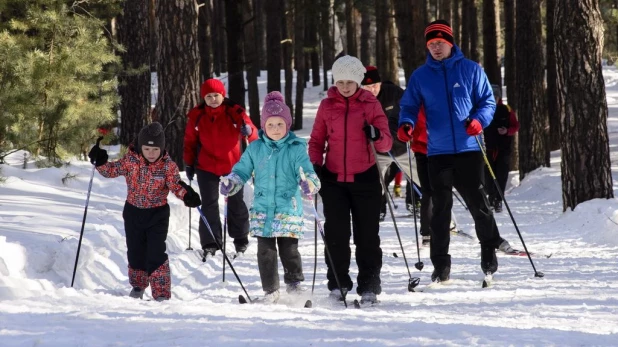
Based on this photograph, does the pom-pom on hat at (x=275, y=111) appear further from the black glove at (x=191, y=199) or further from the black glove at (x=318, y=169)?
the black glove at (x=191, y=199)

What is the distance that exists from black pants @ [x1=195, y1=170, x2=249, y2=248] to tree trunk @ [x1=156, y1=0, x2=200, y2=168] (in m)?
3.59

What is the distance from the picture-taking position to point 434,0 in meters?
47.5

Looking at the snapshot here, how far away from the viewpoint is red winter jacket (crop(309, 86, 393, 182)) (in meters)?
6.88

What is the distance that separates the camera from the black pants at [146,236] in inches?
275

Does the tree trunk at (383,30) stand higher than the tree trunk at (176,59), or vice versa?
the tree trunk at (383,30)

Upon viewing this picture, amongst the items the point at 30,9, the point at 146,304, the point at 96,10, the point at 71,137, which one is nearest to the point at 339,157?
the point at 146,304

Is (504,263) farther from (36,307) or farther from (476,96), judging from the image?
(36,307)

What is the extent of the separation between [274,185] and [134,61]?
1309 cm

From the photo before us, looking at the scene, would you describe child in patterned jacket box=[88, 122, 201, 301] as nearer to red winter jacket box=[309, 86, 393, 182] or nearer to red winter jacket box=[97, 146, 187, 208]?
red winter jacket box=[97, 146, 187, 208]

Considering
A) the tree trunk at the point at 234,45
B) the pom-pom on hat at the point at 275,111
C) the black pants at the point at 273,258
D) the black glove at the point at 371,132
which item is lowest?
the black pants at the point at 273,258

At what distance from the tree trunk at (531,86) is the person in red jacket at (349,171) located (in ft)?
39.2

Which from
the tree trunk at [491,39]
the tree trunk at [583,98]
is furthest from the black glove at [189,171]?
the tree trunk at [491,39]

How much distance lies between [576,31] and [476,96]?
16.5 feet

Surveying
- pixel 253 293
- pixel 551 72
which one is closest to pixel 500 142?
pixel 253 293
